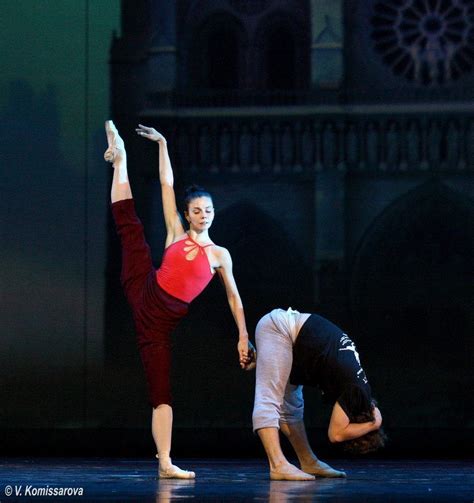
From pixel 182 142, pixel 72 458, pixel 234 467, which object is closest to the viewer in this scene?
pixel 234 467

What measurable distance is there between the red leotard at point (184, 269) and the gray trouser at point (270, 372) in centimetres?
36

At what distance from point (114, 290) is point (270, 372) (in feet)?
10.2

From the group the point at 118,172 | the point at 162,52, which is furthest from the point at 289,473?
the point at 162,52

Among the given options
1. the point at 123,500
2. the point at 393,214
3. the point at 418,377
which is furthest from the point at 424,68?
the point at 123,500

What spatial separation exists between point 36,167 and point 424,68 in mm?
2848

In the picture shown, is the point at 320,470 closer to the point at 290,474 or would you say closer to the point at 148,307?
the point at 290,474

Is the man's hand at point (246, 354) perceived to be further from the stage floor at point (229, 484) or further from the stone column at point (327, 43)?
the stone column at point (327, 43)

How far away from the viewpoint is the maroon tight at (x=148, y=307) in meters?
4.64

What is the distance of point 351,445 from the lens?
4.33 meters

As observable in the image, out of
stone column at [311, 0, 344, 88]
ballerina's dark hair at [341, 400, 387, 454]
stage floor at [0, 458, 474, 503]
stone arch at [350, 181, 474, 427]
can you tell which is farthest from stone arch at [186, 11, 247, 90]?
ballerina's dark hair at [341, 400, 387, 454]

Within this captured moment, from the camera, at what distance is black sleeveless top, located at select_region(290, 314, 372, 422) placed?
14.4ft

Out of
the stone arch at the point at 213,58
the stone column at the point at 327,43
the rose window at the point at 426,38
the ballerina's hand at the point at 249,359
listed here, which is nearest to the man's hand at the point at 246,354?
the ballerina's hand at the point at 249,359

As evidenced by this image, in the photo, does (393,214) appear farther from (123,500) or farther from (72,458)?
(123,500)

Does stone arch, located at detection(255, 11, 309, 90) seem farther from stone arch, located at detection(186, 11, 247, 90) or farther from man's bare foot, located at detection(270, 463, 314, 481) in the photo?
man's bare foot, located at detection(270, 463, 314, 481)
